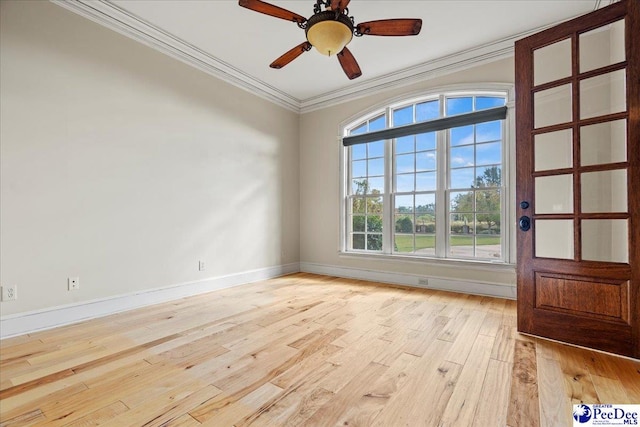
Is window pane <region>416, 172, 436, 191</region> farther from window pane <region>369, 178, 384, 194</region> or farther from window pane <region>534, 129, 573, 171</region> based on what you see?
window pane <region>534, 129, 573, 171</region>

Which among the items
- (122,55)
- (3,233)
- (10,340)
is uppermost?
(122,55)

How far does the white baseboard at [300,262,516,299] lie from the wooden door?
1.10 meters

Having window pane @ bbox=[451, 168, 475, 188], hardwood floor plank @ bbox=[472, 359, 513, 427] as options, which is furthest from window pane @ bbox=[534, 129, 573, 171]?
hardwood floor plank @ bbox=[472, 359, 513, 427]

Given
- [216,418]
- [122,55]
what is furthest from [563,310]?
[122,55]

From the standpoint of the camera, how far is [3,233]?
2357 millimetres

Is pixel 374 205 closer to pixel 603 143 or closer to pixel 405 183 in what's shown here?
pixel 405 183

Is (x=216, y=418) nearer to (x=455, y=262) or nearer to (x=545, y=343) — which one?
(x=545, y=343)

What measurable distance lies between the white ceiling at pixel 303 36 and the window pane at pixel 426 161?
112cm

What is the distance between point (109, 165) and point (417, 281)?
4017 millimetres

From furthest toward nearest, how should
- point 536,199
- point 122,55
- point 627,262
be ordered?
1. point 122,55
2. point 536,199
3. point 627,262

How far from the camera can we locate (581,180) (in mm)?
2244

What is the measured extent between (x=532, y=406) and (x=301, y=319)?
1.83 metres

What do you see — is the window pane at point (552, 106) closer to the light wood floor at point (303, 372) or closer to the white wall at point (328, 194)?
the white wall at point (328, 194)

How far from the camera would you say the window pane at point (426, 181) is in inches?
161
